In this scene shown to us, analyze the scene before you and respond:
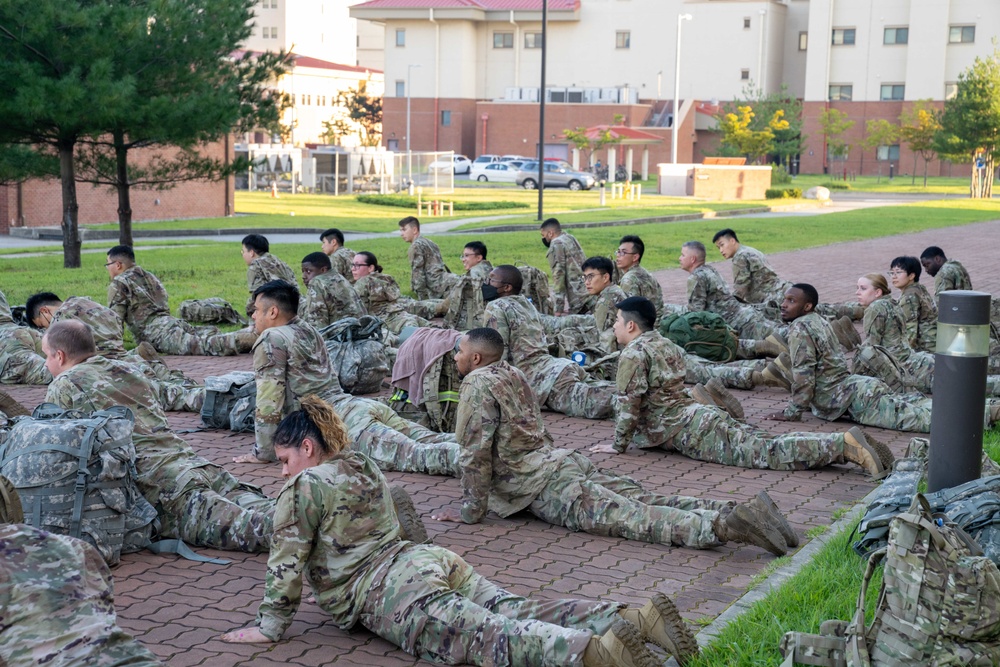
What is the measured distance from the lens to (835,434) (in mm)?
8570

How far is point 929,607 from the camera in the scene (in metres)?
4.61

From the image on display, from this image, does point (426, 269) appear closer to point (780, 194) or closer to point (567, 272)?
point (567, 272)

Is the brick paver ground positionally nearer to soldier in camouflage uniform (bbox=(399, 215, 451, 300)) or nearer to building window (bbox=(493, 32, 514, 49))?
soldier in camouflage uniform (bbox=(399, 215, 451, 300))

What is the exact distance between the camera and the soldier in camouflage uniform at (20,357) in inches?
443

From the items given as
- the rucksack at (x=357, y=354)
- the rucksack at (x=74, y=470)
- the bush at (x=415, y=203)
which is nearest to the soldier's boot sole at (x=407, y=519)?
the rucksack at (x=74, y=470)

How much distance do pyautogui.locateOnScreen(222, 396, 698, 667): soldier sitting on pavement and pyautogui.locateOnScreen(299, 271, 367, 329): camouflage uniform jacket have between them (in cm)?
687

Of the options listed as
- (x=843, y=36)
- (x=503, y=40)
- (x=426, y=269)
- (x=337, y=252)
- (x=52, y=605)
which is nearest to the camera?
(x=52, y=605)

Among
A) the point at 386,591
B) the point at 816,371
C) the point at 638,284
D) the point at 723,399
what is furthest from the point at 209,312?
the point at 386,591

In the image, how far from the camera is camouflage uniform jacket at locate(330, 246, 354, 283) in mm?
14859

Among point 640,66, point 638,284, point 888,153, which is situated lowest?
point 638,284

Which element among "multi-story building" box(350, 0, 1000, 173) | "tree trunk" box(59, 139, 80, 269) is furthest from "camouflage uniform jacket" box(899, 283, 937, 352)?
"multi-story building" box(350, 0, 1000, 173)

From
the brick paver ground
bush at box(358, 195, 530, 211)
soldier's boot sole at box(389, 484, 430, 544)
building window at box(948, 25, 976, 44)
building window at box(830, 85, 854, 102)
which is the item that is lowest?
the brick paver ground

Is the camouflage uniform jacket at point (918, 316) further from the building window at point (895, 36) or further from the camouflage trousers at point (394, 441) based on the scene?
the building window at point (895, 36)

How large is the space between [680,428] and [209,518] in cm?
381
